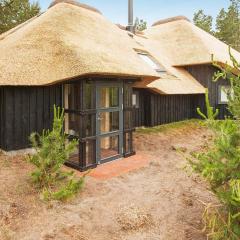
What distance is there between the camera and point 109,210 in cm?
513

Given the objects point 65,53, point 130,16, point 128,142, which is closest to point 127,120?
point 128,142

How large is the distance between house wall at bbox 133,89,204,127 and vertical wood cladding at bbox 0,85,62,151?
216 inches

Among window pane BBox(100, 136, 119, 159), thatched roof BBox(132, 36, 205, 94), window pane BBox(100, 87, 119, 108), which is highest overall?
thatched roof BBox(132, 36, 205, 94)

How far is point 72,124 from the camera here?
7.52m

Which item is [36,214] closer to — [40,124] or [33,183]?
[33,183]

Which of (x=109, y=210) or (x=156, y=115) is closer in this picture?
(x=109, y=210)

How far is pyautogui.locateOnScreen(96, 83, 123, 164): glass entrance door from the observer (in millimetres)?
7516

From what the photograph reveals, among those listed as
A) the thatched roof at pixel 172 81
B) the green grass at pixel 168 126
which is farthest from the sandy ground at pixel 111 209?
the thatched roof at pixel 172 81

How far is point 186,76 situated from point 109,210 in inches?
485

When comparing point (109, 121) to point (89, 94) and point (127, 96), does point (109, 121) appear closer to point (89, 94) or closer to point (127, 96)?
point (127, 96)

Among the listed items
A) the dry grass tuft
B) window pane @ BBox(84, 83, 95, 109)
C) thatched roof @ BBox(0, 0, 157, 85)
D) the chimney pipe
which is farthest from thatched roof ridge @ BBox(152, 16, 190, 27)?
the dry grass tuft

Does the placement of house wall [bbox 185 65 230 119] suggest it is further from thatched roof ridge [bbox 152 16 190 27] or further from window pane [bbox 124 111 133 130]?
window pane [bbox 124 111 133 130]

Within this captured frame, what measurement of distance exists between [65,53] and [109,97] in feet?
5.91

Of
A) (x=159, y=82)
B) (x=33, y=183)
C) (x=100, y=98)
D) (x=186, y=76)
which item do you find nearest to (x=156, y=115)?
(x=159, y=82)
